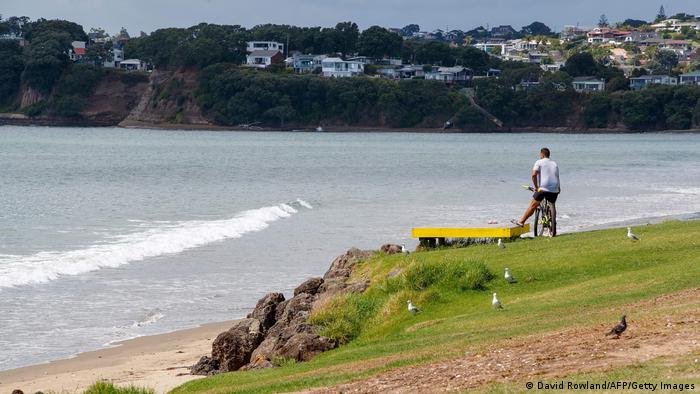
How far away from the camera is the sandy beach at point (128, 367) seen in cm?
1633

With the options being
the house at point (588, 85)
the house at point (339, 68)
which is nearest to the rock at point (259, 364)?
the house at point (339, 68)

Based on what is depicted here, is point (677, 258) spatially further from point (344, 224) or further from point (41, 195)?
point (41, 195)

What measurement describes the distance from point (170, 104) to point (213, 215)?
445 feet

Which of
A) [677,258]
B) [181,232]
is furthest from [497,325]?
[181,232]

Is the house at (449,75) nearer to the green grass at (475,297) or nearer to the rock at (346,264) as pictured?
the rock at (346,264)

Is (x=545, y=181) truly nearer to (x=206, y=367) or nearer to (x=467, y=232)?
(x=467, y=232)

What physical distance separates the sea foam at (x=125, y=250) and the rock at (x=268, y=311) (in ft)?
30.7

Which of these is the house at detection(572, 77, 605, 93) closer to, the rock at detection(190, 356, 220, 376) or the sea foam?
the sea foam

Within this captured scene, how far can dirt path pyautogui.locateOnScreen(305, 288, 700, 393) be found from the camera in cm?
1062

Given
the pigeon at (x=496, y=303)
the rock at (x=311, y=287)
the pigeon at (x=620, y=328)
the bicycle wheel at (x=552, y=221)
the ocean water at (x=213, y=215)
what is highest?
the pigeon at (x=620, y=328)

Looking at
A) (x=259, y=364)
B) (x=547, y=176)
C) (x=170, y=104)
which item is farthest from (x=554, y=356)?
(x=170, y=104)

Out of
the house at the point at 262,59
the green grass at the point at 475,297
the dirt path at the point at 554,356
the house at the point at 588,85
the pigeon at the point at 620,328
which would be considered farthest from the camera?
the house at the point at 262,59

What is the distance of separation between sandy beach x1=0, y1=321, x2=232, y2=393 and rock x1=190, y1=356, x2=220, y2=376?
5.2 inches

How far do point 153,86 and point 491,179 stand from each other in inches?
4796
